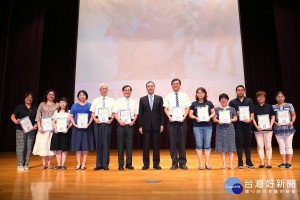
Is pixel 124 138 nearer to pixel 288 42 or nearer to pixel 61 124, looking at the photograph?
pixel 61 124

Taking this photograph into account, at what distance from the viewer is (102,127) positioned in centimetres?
392

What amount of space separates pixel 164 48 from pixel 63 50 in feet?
12.9

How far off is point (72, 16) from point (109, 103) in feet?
18.4

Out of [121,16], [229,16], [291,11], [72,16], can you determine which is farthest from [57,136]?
[291,11]

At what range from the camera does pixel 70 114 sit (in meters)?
3.97

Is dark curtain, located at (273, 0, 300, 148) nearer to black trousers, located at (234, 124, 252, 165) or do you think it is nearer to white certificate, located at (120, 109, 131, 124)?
black trousers, located at (234, 124, 252, 165)

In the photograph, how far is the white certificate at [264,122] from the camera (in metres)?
3.84

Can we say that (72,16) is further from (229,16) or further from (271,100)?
(271,100)

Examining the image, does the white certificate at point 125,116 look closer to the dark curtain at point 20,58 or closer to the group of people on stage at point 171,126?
the group of people on stage at point 171,126

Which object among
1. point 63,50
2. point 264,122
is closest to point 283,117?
point 264,122

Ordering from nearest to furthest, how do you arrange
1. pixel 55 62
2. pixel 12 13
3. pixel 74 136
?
pixel 74 136 → pixel 12 13 → pixel 55 62

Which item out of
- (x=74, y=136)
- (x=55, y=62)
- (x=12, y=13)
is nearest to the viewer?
(x=74, y=136)

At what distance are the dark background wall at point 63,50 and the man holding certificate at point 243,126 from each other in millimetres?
4164

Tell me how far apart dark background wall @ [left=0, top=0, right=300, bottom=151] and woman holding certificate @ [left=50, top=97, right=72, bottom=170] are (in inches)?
153
